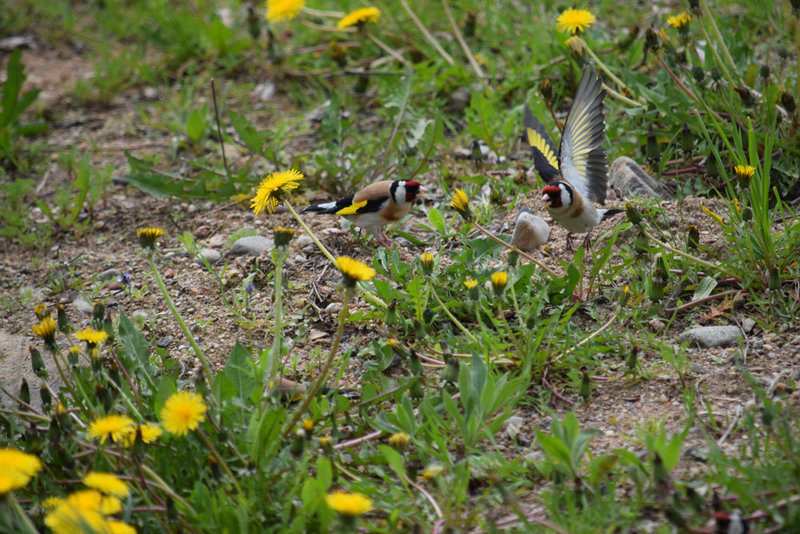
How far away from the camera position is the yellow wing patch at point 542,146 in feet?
12.3

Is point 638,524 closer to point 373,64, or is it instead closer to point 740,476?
point 740,476

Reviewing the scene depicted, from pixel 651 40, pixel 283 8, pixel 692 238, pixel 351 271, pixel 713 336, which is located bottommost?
pixel 713 336

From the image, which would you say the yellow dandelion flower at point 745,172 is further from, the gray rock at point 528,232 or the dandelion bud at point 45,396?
the dandelion bud at point 45,396

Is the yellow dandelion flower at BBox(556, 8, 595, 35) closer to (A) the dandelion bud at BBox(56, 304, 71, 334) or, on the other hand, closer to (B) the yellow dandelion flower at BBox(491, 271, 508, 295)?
(B) the yellow dandelion flower at BBox(491, 271, 508, 295)

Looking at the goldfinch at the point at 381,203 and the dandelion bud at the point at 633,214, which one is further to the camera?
the goldfinch at the point at 381,203

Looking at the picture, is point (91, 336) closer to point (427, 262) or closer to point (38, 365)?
point (38, 365)

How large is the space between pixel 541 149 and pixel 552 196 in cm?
83

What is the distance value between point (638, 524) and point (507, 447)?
1.74 feet

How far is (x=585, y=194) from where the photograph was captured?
3.45m

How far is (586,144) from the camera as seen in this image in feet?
11.6

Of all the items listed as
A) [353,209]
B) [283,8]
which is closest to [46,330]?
[353,209]

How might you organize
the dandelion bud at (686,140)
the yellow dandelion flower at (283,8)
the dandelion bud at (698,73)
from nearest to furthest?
1. the dandelion bud at (698,73)
2. the dandelion bud at (686,140)
3. the yellow dandelion flower at (283,8)

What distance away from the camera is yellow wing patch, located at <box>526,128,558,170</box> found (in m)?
3.74

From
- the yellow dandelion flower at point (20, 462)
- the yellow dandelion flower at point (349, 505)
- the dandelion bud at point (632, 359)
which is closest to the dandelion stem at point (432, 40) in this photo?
the dandelion bud at point (632, 359)
